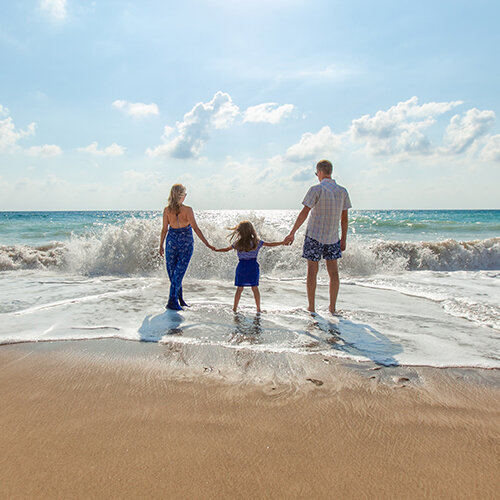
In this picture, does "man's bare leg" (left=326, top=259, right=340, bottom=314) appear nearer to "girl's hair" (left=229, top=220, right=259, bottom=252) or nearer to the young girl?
the young girl

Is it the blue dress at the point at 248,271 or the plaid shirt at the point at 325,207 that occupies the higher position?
the plaid shirt at the point at 325,207

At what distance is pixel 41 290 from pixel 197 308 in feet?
10.3

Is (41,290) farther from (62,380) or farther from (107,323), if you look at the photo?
(62,380)

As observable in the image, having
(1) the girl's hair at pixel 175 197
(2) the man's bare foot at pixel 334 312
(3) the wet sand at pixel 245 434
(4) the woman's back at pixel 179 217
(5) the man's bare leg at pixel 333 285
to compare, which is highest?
(1) the girl's hair at pixel 175 197

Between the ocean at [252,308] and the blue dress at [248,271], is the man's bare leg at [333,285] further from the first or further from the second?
the blue dress at [248,271]

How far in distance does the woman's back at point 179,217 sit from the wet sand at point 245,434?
2603mm

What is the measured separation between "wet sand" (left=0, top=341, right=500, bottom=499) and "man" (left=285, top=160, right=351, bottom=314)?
82.4 inches

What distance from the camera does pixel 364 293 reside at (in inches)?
264

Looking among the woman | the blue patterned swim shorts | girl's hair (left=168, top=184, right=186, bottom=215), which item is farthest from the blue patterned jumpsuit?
the blue patterned swim shorts

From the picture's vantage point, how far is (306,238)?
501cm

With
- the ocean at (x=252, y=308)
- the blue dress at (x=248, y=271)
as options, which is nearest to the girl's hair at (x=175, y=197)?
the blue dress at (x=248, y=271)

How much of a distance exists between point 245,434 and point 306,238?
3.22 metres

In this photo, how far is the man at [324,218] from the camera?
16.0ft

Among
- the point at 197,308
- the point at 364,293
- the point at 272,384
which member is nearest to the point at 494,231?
the point at 364,293
